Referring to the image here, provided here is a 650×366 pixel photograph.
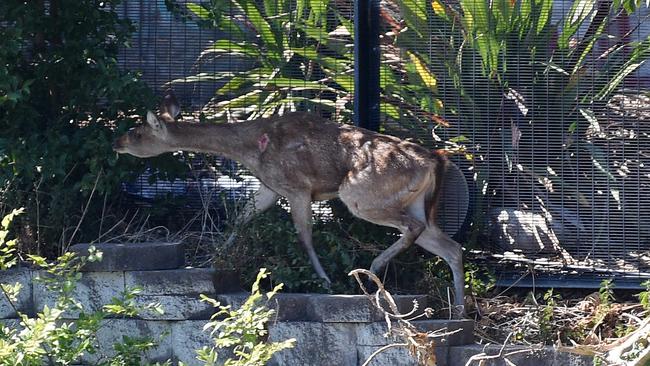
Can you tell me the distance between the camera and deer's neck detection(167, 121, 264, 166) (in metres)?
9.83

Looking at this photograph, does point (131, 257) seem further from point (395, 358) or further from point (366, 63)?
point (366, 63)

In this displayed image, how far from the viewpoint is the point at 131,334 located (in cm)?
888

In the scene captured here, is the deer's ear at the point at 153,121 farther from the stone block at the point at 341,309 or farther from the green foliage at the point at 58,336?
the stone block at the point at 341,309

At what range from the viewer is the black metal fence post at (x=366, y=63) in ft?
33.1

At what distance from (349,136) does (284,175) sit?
60 cm

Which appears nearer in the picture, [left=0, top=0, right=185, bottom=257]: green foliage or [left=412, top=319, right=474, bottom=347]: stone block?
[left=412, top=319, right=474, bottom=347]: stone block

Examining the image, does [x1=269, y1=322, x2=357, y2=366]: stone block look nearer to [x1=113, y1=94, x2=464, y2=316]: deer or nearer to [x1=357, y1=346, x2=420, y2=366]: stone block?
[x1=357, y1=346, x2=420, y2=366]: stone block

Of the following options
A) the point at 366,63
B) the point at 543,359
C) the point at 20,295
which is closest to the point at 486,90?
the point at 366,63

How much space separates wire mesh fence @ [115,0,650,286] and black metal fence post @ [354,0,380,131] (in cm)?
8

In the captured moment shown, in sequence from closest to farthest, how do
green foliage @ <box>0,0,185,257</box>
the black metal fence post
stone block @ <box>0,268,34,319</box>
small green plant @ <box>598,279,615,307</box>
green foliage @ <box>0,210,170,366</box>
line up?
1. green foliage @ <box>0,210,170,366</box>
2. stone block @ <box>0,268,34,319</box>
3. small green plant @ <box>598,279,615,307</box>
4. green foliage @ <box>0,0,185,257</box>
5. the black metal fence post

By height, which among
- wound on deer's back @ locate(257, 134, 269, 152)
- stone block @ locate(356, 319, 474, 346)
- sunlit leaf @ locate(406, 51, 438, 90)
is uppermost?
sunlit leaf @ locate(406, 51, 438, 90)

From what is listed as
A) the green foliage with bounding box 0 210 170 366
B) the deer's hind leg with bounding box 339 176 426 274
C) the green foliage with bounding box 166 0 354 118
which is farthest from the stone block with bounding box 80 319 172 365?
the green foliage with bounding box 166 0 354 118

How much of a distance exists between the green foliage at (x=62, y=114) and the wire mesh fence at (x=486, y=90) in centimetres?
62

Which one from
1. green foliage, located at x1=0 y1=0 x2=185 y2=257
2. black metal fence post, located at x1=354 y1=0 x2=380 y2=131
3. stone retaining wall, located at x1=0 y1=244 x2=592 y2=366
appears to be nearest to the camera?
stone retaining wall, located at x1=0 y1=244 x2=592 y2=366
